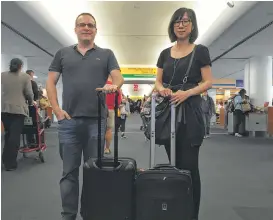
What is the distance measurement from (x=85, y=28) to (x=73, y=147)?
81 cm

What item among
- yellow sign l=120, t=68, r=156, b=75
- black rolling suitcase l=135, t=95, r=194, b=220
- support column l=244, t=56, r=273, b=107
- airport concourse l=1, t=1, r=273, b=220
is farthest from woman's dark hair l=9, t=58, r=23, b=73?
yellow sign l=120, t=68, r=156, b=75

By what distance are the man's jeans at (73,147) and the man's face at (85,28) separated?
0.55 m

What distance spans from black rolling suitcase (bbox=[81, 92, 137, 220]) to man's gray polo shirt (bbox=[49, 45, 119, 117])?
44 centimetres

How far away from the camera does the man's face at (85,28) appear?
7.62 ft

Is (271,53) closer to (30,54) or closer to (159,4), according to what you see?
(159,4)

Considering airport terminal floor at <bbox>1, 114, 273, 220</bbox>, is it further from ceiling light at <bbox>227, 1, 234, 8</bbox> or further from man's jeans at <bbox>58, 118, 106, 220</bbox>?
ceiling light at <bbox>227, 1, 234, 8</bbox>

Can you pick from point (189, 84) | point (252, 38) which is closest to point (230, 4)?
point (252, 38)

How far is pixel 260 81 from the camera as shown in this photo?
13.3 metres

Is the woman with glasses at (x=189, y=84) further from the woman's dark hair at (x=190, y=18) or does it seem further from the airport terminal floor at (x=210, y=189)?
the airport terminal floor at (x=210, y=189)

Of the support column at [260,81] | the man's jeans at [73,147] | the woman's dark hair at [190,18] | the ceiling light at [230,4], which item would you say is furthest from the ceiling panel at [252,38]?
the man's jeans at [73,147]

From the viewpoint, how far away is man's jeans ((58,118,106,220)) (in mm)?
2348

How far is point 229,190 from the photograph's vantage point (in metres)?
3.83

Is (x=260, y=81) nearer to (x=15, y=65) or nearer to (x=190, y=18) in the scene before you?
(x=15, y=65)

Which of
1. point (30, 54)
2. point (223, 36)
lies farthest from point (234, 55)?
point (30, 54)
